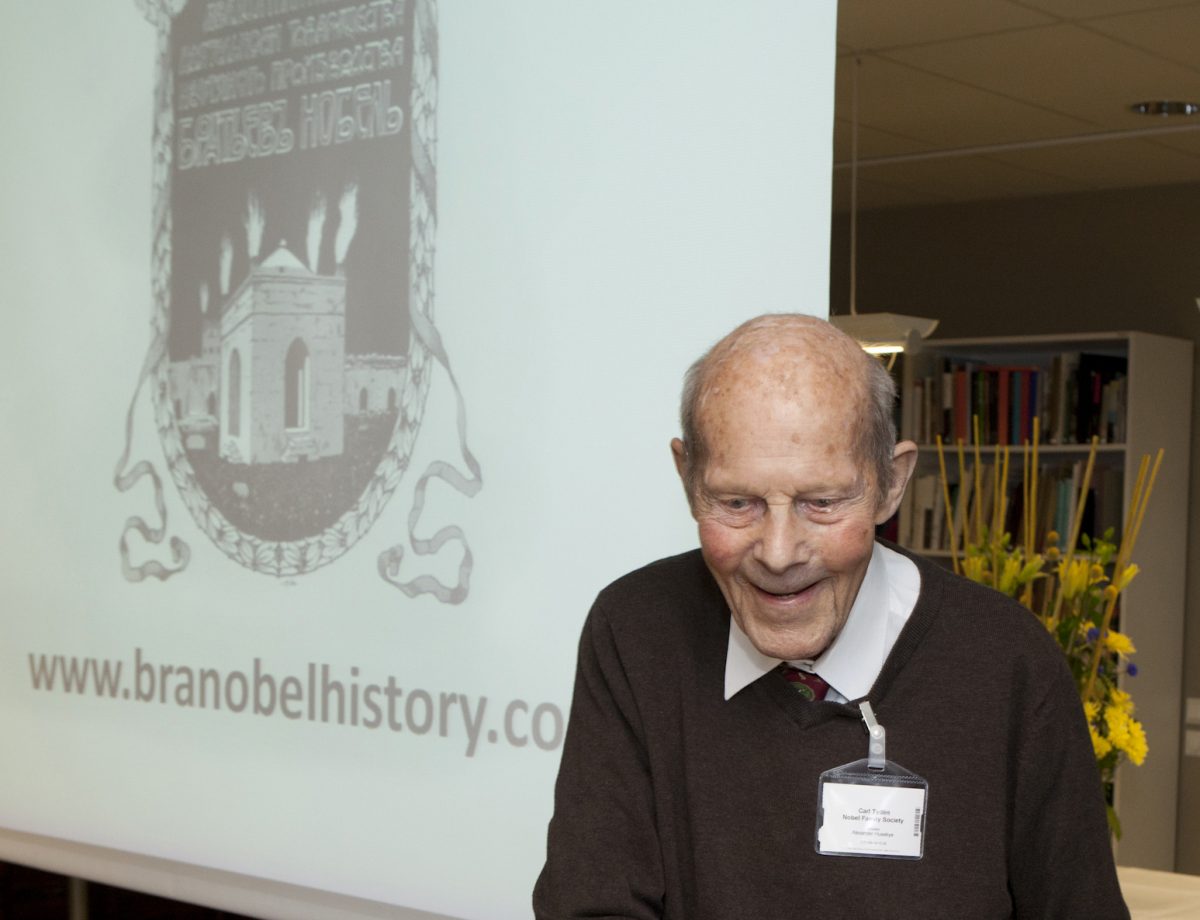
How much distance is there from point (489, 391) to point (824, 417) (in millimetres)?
1068

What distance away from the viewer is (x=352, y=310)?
242cm

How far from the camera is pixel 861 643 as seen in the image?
132 centimetres

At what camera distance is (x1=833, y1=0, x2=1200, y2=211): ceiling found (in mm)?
4129

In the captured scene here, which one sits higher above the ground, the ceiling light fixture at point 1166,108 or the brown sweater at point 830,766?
the ceiling light fixture at point 1166,108

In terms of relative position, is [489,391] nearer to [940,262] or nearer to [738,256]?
[738,256]

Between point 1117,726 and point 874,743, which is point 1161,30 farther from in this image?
point 874,743

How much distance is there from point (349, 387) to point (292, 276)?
233 millimetres

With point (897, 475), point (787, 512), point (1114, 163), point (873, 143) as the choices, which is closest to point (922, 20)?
point (873, 143)

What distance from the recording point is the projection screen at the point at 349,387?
203cm

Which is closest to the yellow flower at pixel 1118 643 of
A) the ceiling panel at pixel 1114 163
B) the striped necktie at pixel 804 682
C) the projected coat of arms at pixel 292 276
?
the projected coat of arms at pixel 292 276

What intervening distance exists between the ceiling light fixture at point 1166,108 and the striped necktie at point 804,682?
4.21m

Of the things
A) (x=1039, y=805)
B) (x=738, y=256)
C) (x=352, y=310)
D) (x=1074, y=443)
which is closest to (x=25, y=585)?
(x=352, y=310)

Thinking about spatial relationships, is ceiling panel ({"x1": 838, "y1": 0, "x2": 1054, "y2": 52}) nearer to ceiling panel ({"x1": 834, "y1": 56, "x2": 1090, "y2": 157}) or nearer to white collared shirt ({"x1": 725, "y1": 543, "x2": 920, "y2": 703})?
ceiling panel ({"x1": 834, "y1": 56, "x2": 1090, "y2": 157})

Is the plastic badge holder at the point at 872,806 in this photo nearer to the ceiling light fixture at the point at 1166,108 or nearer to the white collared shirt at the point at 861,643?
the white collared shirt at the point at 861,643
